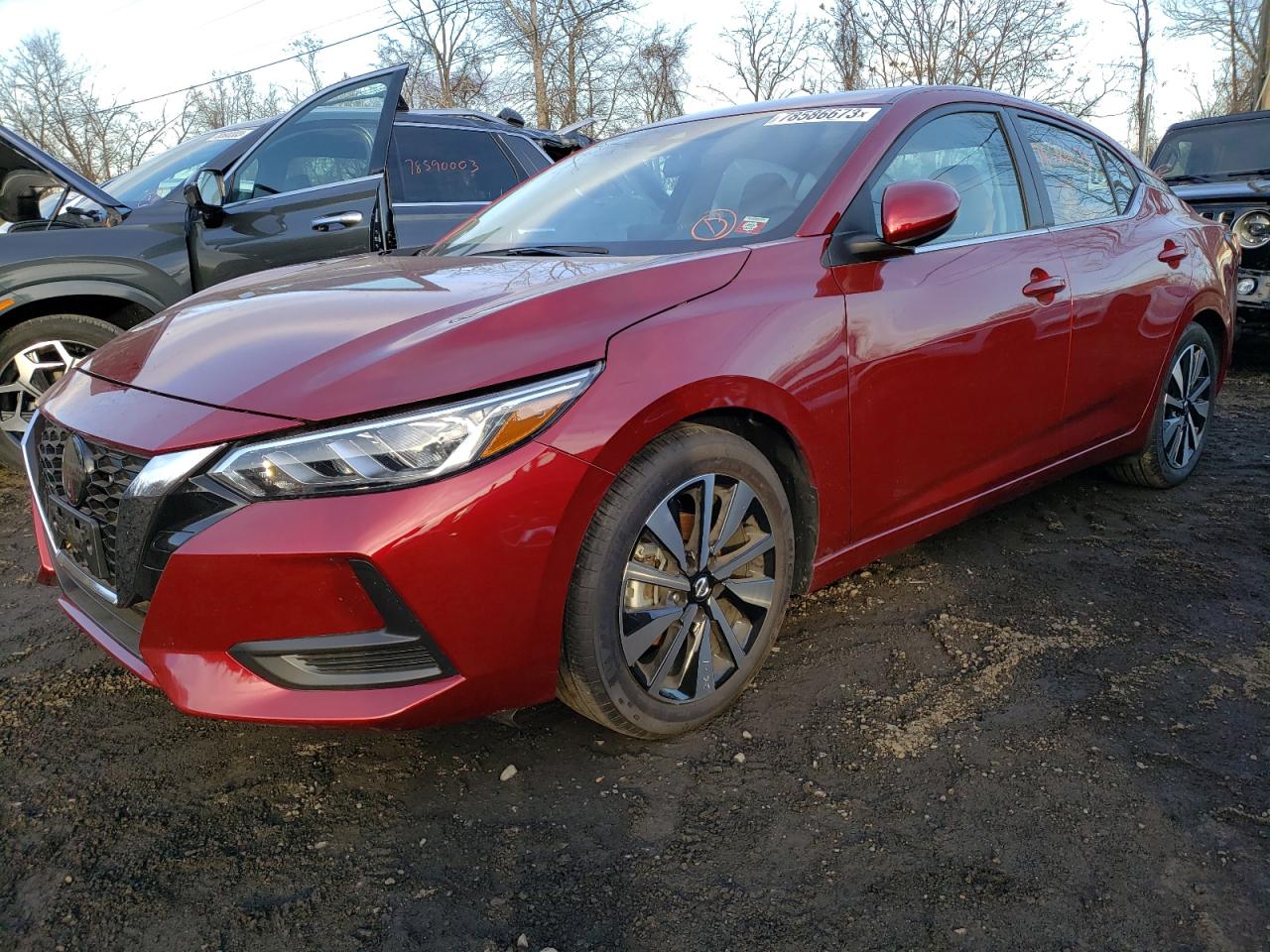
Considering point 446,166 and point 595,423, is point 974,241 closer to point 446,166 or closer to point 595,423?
point 595,423

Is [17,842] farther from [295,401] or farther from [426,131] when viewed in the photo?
[426,131]

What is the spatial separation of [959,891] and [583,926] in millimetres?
709

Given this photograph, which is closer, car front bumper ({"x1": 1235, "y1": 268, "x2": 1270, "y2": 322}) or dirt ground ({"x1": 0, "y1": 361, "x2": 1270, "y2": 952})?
dirt ground ({"x1": 0, "y1": 361, "x2": 1270, "y2": 952})

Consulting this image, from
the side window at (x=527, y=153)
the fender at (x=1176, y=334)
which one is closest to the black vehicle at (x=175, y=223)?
the side window at (x=527, y=153)

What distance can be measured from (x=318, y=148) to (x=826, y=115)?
10.4ft

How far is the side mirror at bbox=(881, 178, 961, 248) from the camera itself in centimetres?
249

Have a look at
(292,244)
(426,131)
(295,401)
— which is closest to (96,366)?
(295,401)

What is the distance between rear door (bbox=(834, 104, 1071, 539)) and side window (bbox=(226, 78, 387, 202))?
9.64 feet

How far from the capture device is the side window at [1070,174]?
3404mm

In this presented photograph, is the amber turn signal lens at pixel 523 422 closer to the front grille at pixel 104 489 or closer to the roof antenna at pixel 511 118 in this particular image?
the front grille at pixel 104 489

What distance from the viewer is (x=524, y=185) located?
143 inches

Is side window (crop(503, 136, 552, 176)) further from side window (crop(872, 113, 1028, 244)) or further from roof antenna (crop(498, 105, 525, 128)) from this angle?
side window (crop(872, 113, 1028, 244))

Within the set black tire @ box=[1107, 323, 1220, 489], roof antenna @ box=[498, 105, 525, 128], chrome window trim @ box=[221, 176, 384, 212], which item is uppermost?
roof antenna @ box=[498, 105, 525, 128]

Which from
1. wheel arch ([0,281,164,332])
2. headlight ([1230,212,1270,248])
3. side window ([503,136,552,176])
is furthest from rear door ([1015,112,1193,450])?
wheel arch ([0,281,164,332])
